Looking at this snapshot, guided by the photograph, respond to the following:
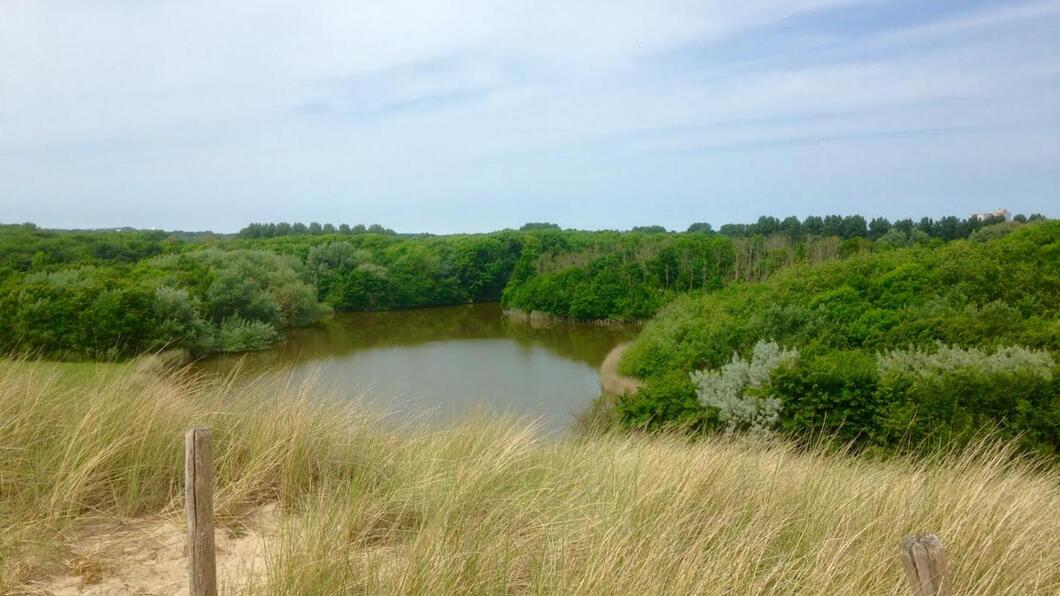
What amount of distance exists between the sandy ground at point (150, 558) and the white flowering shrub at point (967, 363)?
27.4ft

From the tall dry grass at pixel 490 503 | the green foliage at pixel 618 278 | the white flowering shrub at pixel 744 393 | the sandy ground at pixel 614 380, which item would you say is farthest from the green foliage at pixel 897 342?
the green foliage at pixel 618 278

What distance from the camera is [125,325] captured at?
72.4 ft

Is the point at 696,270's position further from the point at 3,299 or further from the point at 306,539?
the point at 306,539

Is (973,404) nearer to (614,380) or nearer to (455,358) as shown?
(614,380)

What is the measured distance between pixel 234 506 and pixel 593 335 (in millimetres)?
35462

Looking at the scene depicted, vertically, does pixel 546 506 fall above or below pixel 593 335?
above

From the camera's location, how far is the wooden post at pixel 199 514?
228cm

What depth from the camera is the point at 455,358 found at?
27.6 metres

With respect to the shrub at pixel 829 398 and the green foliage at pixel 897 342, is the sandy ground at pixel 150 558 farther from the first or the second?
the shrub at pixel 829 398

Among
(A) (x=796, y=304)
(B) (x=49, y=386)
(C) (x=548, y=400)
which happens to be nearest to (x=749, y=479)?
(B) (x=49, y=386)

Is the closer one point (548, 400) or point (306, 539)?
point (306, 539)

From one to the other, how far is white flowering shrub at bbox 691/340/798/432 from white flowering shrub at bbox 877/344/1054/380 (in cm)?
143

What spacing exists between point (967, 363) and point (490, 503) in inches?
341

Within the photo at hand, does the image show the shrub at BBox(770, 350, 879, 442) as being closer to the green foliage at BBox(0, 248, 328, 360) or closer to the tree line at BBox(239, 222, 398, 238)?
the green foliage at BBox(0, 248, 328, 360)
